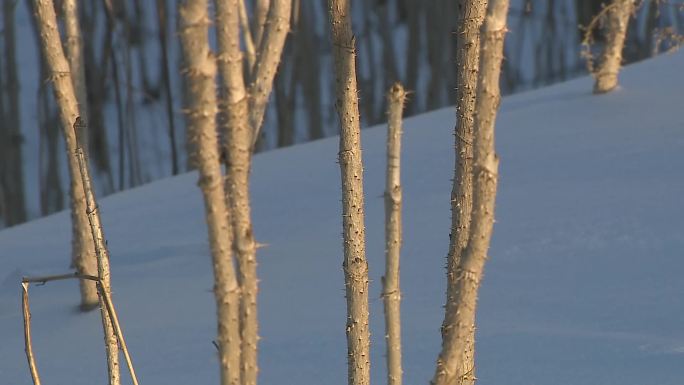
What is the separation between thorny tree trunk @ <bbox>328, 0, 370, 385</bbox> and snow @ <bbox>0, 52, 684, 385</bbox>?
3.86 ft

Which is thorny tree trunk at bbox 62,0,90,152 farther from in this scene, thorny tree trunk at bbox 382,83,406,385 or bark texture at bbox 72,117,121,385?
thorny tree trunk at bbox 382,83,406,385

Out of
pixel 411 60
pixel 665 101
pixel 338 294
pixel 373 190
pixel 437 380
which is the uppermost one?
pixel 411 60

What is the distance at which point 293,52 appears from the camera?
40.4ft

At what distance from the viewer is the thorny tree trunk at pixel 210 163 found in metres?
1.19

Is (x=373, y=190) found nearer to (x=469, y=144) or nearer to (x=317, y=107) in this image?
(x=469, y=144)

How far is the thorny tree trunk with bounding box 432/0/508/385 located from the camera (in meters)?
1.50

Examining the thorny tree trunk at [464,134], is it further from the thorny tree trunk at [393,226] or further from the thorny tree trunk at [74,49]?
the thorny tree trunk at [74,49]

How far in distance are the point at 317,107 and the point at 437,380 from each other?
1079 centimetres

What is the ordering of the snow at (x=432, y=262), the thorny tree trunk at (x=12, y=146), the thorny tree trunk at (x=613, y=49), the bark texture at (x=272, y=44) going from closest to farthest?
the snow at (x=432, y=262)
the bark texture at (x=272, y=44)
the thorny tree trunk at (x=613, y=49)
the thorny tree trunk at (x=12, y=146)

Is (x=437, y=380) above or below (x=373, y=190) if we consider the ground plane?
below

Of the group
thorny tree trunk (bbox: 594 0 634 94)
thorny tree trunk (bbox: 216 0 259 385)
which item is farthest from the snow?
thorny tree trunk (bbox: 216 0 259 385)

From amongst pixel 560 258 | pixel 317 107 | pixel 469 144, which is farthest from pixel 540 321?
pixel 317 107

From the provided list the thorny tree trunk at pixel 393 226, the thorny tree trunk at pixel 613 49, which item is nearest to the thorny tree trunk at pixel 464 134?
the thorny tree trunk at pixel 393 226

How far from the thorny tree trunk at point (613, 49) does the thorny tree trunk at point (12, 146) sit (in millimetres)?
6573
